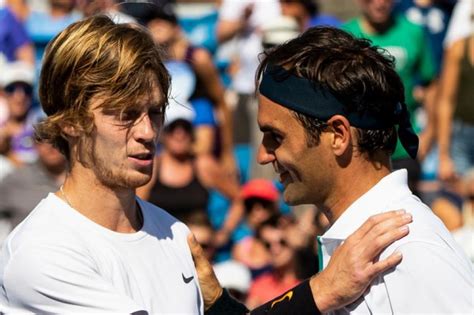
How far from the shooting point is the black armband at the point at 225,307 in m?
3.89

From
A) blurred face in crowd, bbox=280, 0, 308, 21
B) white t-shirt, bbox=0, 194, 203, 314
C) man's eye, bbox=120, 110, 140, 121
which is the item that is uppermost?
man's eye, bbox=120, 110, 140, 121

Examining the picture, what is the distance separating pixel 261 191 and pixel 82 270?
4.51m

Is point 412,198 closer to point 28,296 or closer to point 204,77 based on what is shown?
point 28,296

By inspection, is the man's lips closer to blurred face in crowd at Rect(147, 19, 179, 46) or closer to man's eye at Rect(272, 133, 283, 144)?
man's eye at Rect(272, 133, 283, 144)

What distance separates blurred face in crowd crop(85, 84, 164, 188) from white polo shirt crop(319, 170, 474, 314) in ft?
2.34

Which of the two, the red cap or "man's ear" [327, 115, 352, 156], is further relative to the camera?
the red cap

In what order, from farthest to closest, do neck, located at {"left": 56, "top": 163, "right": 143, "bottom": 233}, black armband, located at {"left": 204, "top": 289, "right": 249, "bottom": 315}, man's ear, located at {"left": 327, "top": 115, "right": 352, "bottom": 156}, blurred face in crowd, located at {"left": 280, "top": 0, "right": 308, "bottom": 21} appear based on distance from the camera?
blurred face in crowd, located at {"left": 280, "top": 0, "right": 308, "bottom": 21} → black armband, located at {"left": 204, "top": 289, "right": 249, "bottom": 315} → neck, located at {"left": 56, "top": 163, "right": 143, "bottom": 233} → man's ear, located at {"left": 327, "top": 115, "right": 352, "bottom": 156}

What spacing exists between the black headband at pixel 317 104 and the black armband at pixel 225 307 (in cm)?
78

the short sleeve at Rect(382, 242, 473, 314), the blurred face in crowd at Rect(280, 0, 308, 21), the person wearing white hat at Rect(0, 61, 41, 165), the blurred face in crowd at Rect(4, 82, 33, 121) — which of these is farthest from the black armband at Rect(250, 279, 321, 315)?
the blurred face in crowd at Rect(4, 82, 33, 121)

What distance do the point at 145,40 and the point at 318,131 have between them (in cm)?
61

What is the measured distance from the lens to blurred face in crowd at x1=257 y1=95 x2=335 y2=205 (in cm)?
344

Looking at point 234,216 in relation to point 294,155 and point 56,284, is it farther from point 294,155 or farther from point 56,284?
point 56,284

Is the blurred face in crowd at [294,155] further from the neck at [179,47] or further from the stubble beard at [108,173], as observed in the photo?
the neck at [179,47]

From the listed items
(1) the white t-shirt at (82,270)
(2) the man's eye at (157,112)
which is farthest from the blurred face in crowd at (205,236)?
(2) the man's eye at (157,112)
